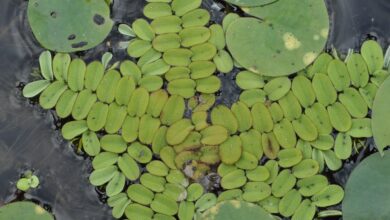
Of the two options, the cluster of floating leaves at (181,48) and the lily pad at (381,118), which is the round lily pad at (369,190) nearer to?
the lily pad at (381,118)

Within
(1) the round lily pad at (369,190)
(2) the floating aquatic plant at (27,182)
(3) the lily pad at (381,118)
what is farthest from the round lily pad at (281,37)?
(2) the floating aquatic plant at (27,182)

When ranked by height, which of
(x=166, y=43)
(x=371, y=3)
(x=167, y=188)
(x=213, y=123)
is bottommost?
(x=167, y=188)

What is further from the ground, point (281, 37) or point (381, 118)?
point (281, 37)

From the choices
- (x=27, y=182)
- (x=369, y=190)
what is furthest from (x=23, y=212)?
(x=369, y=190)

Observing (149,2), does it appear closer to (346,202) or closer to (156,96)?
(156,96)

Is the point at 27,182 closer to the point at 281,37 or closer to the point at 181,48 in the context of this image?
the point at 181,48

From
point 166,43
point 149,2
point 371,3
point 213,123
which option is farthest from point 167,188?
point 371,3
